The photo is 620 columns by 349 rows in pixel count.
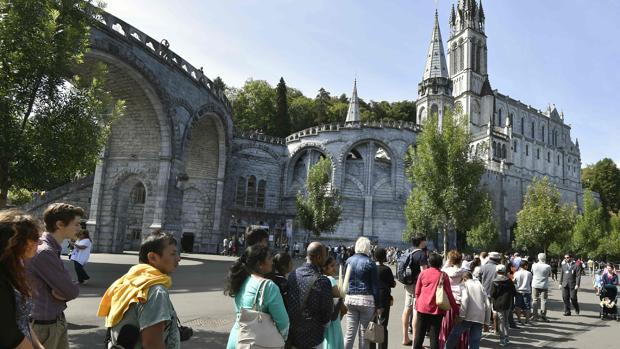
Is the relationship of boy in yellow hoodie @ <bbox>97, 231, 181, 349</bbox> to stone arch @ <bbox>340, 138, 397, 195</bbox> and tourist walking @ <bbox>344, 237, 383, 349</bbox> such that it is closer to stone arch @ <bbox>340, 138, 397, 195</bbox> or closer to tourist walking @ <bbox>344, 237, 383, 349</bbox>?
tourist walking @ <bbox>344, 237, 383, 349</bbox>

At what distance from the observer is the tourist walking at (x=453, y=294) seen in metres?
6.92

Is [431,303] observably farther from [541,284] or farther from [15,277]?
[541,284]

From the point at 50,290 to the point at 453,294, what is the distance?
18.8 feet

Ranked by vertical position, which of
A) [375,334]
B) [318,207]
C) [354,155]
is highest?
[354,155]

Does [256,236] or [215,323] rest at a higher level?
[256,236]

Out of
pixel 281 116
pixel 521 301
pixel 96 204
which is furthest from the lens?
pixel 281 116

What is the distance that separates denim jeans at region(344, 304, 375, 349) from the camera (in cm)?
606

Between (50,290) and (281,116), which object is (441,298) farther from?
(281,116)

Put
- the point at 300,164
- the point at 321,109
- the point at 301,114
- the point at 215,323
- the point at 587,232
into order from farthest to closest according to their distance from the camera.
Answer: the point at 321,109
the point at 301,114
the point at 300,164
the point at 587,232
the point at 215,323

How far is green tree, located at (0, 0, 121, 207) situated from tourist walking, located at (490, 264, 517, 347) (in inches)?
345

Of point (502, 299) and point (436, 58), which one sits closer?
point (502, 299)

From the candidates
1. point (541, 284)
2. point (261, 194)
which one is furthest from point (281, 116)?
point (541, 284)

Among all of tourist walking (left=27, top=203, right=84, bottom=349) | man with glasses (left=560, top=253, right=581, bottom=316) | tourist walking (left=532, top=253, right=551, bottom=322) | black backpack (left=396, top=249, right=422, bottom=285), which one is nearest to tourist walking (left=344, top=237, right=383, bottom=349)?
black backpack (left=396, top=249, right=422, bottom=285)

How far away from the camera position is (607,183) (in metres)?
80.3
